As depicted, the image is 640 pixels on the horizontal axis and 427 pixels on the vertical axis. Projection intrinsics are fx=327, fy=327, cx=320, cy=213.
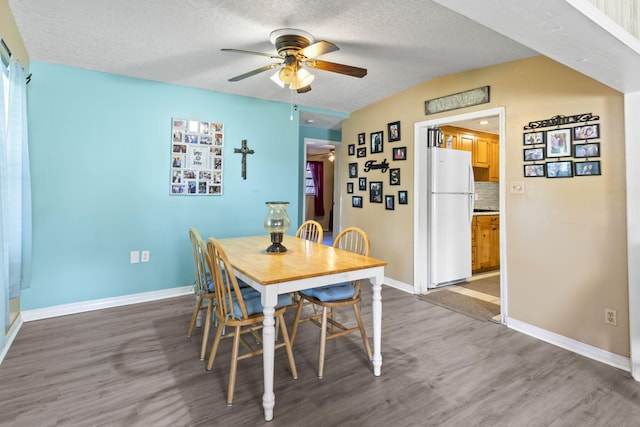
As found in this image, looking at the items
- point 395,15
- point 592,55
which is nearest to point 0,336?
point 395,15

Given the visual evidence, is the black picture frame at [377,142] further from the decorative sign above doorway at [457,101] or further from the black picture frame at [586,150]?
the black picture frame at [586,150]

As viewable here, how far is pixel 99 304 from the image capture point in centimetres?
320

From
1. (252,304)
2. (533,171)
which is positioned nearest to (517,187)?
(533,171)

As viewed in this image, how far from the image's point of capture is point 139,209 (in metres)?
3.39

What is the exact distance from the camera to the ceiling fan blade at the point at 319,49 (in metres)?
2.12

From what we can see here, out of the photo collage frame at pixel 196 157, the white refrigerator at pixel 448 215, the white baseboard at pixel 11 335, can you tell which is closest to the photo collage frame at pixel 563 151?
the white refrigerator at pixel 448 215

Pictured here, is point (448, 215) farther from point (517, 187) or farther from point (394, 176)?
point (517, 187)

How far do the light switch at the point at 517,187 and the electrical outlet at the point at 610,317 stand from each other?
1.04 m

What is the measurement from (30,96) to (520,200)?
14.3 feet

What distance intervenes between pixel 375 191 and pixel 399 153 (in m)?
0.61

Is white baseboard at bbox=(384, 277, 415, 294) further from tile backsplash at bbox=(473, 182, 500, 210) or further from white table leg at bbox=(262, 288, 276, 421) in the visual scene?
white table leg at bbox=(262, 288, 276, 421)

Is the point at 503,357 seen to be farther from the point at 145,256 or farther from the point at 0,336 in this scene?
the point at 145,256

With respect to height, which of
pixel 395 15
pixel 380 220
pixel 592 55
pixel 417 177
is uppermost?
pixel 395 15

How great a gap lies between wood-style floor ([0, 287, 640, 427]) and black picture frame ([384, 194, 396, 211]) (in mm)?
1679
